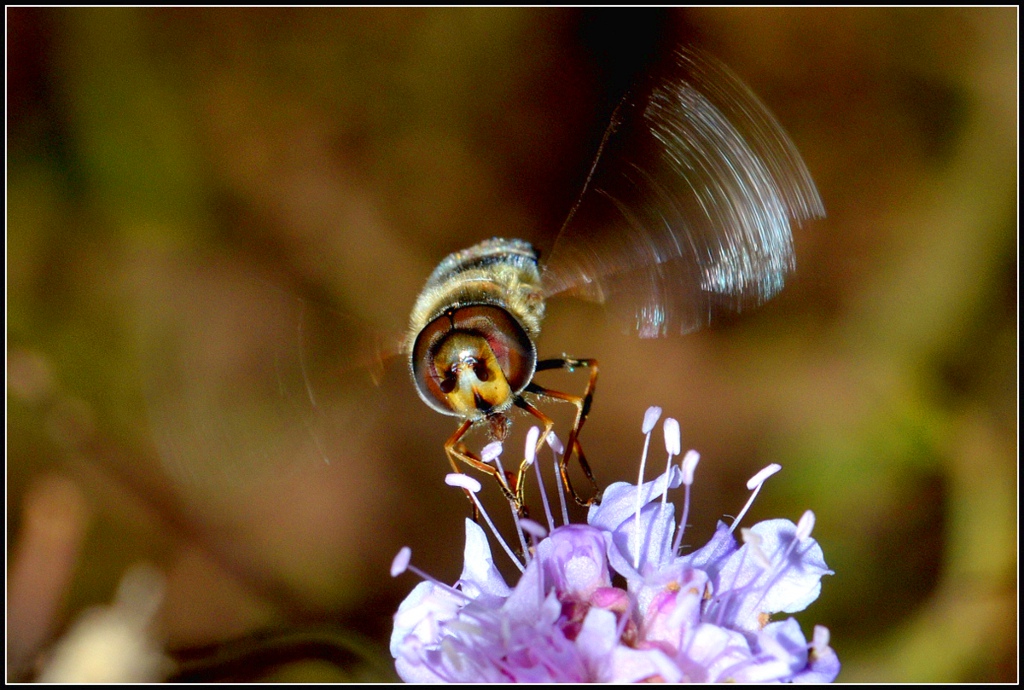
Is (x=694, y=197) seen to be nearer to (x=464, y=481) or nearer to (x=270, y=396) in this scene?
(x=464, y=481)

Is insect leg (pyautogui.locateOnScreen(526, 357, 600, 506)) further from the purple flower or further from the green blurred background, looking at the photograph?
the green blurred background

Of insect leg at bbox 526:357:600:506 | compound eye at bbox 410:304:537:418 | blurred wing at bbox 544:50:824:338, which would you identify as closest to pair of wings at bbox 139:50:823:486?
blurred wing at bbox 544:50:824:338

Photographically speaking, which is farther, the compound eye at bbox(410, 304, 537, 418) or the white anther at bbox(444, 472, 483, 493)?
the white anther at bbox(444, 472, 483, 493)

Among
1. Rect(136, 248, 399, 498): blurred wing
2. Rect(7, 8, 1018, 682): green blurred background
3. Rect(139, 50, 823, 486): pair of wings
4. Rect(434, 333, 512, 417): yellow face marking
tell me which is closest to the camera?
Rect(434, 333, 512, 417): yellow face marking

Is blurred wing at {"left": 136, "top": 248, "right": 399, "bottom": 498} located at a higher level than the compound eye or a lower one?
higher

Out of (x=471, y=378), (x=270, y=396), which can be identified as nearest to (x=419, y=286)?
(x=270, y=396)

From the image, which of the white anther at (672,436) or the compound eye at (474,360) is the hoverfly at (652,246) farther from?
the white anther at (672,436)

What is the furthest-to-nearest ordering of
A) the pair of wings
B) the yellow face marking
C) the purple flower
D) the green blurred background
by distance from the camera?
the green blurred background
the pair of wings
the yellow face marking
the purple flower

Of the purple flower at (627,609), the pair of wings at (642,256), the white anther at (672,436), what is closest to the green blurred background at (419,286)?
the pair of wings at (642,256)
